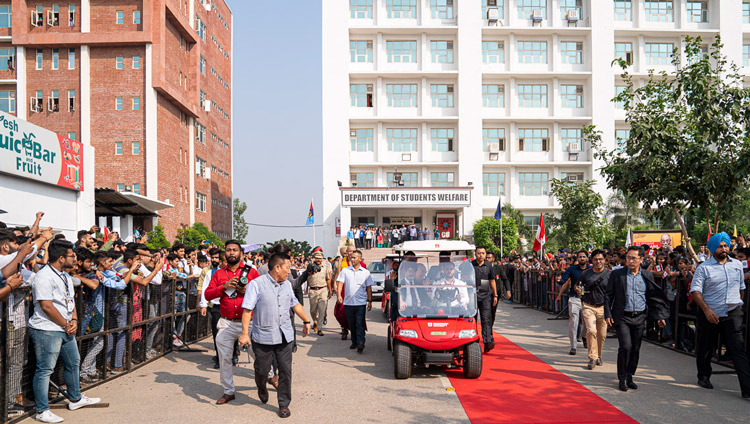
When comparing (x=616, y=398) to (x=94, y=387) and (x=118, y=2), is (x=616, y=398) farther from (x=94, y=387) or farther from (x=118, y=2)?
(x=118, y=2)

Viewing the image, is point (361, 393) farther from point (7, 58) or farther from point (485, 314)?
point (7, 58)

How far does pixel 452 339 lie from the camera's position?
9.16 meters

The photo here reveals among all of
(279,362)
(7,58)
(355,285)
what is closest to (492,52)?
(7,58)

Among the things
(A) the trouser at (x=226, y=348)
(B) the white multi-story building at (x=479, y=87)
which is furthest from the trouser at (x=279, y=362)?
(B) the white multi-story building at (x=479, y=87)

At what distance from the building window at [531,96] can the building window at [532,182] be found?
6.01 metres

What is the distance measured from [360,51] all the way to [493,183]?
16.2 metres

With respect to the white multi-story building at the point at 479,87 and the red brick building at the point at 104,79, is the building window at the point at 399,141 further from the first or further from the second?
the red brick building at the point at 104,79

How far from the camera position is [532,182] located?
5378cm

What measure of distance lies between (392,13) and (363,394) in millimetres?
48447

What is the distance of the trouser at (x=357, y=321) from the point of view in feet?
39.2

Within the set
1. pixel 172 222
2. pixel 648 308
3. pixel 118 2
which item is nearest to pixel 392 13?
pixel 118 2

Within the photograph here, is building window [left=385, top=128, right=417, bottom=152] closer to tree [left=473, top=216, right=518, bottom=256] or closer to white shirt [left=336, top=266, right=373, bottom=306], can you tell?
tree [left=473, top=216, right=518, bottom=256]

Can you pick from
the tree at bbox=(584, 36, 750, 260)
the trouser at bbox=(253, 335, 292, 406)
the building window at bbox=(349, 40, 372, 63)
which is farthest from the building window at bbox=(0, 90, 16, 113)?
the trouser at bbox=(253, 335, 292, 406)

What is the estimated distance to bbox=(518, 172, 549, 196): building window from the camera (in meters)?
53.7
